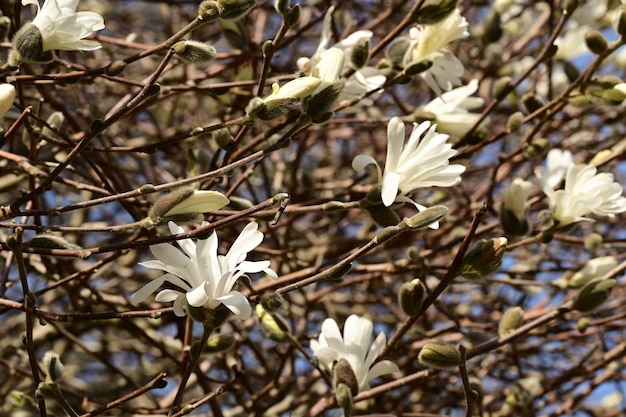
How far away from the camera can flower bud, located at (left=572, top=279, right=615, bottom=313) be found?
1320 mm

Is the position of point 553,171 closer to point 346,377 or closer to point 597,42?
point 597,42

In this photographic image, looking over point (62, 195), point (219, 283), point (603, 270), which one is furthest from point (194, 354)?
point (62, 195)

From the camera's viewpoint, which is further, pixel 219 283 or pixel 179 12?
pixel 179 12

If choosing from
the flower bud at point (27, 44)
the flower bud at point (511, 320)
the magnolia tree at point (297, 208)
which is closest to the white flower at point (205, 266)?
the magnolia tree at point (297, 208)

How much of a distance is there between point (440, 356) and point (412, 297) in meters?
0.10

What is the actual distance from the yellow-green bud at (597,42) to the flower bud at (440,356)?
0.64 m

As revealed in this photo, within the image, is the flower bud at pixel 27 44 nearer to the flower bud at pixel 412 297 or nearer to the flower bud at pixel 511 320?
the flower bud at pixel 412 297

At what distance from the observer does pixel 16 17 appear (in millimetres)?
1261

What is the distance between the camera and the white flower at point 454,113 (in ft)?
5.00

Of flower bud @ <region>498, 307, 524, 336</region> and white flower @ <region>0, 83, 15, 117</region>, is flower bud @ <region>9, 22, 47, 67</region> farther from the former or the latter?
flower bud @ <region>498, 307, 524, 336</region>

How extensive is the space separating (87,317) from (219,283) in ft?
0.57

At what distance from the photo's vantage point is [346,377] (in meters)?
1.24

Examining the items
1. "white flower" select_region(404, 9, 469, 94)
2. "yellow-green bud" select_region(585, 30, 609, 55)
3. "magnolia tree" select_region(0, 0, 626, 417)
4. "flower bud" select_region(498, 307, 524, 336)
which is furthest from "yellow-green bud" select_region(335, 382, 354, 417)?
"yellow-green bud" select_region(585, 30, 609, 55)

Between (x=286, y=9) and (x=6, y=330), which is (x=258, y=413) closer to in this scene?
(x=286, y=9)
